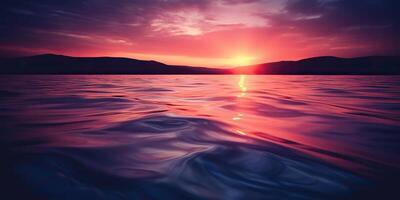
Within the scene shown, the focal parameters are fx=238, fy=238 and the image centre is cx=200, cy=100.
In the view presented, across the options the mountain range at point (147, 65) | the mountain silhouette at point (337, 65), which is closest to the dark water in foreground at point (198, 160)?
the mountain range at point (147, 65)

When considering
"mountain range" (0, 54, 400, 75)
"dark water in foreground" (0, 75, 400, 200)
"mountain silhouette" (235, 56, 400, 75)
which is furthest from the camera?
"mountain silhouette" (235, 56, 400, 75)

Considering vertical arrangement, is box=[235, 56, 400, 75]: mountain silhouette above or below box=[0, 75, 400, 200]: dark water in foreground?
above

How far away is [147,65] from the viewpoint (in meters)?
148

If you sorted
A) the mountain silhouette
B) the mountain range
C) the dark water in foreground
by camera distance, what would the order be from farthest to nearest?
the mountain silhouette < the mountain range < the dark water in foreground

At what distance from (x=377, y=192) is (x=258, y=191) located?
3.27 ft

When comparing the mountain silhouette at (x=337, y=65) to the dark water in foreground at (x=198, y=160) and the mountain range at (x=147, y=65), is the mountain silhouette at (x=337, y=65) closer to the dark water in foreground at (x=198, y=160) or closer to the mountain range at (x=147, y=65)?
the mountain range at (x=147, y=65)

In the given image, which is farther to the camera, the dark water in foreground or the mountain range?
the mountain range

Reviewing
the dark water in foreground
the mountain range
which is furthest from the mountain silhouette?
the dark water in foreground

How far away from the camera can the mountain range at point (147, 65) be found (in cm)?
12794

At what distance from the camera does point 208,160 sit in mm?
2617

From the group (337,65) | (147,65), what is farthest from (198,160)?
(337,65)

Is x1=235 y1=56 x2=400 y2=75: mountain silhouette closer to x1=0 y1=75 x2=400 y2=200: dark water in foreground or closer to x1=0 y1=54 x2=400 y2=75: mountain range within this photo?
x1=0 y1=54 x2=400 y2=75: mountain range

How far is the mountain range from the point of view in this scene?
12794 cm

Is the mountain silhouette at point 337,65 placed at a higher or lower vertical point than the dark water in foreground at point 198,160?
higher
